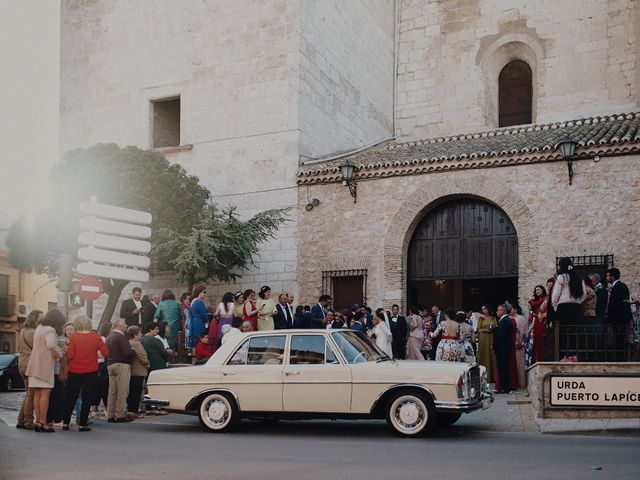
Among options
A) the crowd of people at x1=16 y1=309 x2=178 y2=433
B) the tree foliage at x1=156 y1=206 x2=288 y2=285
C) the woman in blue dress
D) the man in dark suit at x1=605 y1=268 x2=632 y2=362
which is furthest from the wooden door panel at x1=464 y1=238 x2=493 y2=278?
the crowd of people at x1=16 y1=309 x2=178 y2=433

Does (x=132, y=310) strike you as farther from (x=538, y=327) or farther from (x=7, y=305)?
(x=7, y=305)

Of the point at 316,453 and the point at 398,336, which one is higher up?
the point at 398,336

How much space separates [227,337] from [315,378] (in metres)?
2.30

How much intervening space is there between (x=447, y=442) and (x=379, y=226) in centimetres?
1154

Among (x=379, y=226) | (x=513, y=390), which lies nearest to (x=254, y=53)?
(x=379, y=226)

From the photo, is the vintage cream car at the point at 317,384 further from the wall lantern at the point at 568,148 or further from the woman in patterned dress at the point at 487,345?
the wall lantern at the point at 568,148

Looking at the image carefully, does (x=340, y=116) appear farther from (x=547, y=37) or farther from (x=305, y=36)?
(x=547, y=37)

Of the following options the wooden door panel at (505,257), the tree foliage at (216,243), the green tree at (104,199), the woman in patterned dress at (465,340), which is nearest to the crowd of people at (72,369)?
the woman in patterned dress at (465,340)

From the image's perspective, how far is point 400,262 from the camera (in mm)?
20828

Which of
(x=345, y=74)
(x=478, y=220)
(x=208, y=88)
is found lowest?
(x=478, y=220)

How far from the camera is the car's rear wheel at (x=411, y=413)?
1036 centimetres

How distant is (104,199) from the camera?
20531 millimetres

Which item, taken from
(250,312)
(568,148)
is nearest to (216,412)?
(250,312)

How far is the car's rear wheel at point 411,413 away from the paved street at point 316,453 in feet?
0.58
